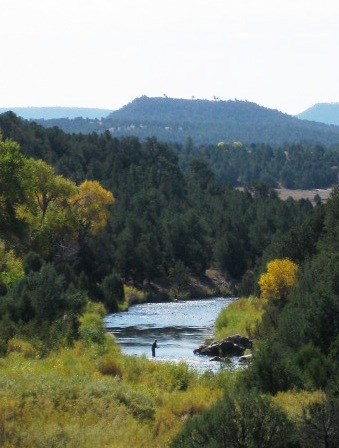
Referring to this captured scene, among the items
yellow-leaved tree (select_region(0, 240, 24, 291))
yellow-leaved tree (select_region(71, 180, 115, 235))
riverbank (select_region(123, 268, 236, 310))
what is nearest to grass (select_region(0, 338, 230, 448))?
yellow-leaved tree (select_region(0, 240, 24, 291))

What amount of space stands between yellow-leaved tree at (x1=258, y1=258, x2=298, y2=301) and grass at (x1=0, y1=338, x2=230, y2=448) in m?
32.9

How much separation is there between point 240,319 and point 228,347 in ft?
31.0

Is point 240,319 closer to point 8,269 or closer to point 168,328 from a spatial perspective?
point 168,328

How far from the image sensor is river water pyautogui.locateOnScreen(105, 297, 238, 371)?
146 ft

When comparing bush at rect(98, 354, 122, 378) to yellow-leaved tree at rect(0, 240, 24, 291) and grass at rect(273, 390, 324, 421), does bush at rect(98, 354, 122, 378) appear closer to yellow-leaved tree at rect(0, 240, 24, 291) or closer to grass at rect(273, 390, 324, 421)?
grass at rect(273, 390, 324, 421)

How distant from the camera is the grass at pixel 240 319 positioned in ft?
172

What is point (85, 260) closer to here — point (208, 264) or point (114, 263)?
point (114, 263)

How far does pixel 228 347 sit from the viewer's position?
154 feet

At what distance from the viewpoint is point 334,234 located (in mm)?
53250

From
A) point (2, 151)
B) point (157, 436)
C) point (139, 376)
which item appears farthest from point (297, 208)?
point (157, 436)

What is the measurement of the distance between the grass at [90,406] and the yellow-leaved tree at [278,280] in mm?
32942

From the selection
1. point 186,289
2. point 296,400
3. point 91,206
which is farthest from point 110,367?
point 186,289

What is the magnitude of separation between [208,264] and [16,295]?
62.6 metres

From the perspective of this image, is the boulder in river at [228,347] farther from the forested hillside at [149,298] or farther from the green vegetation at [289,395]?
the green vegetation at [289,395]
